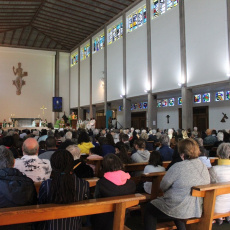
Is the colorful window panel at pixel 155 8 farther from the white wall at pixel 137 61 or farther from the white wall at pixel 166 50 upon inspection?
the white wall at pixel 137 61

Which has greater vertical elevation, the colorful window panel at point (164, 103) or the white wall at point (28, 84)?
the white wall at point (28, 84)

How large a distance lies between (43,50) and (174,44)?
14.4 m

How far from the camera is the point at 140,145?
445cm

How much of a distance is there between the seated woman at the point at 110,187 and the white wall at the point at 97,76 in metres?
17.7

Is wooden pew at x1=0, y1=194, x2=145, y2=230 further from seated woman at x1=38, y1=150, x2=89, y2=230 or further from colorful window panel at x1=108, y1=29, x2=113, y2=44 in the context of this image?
colorful window panel at x1=108, y1=29, x2=113, y2=44

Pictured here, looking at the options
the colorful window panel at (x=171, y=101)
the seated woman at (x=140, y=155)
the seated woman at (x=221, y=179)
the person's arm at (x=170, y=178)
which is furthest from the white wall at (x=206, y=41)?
the person's arm at (x=170, y=178)

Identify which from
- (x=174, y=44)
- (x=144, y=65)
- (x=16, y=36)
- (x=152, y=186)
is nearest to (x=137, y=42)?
(x=144, y=65)

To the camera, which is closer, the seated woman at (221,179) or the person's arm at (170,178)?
the person's arm at (170,178)

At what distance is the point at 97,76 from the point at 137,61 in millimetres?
5371

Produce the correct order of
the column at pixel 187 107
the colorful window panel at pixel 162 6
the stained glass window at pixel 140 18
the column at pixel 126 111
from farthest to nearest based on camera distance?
the column at pixel 126 111 < the stained glass window at pixel 140 18 < the colorful window panel at pixel 162 6 < the column at pixel 187 107

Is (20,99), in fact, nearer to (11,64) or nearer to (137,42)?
(11,64)

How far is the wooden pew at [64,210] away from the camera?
1723 mm

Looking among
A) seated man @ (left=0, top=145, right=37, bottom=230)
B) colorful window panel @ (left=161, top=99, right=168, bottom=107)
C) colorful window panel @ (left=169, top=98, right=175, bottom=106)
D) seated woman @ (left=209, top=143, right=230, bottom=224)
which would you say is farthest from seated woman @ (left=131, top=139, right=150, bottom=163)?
colorful window panel @ (left=161, top=99, right=168, bottom=107)

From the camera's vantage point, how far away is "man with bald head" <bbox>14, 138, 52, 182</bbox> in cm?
305
